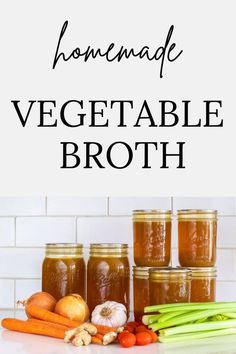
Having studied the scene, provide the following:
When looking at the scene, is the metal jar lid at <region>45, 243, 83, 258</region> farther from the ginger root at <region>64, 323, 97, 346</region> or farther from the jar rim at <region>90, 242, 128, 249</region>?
the ginger root at <region>64, 323, 97, 346</region>

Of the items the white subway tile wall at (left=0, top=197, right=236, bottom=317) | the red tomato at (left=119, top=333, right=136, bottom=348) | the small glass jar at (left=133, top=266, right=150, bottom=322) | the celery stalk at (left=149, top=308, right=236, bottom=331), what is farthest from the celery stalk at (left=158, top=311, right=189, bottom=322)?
the white subway tile wall at (left=0, top=197, right=236, bottom=317)

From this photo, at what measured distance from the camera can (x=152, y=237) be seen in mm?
2516

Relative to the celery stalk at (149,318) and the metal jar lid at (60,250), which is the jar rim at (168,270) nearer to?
the celery stalk at (149,318)

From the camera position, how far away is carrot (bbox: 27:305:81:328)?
232 cm

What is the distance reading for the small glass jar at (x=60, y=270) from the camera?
101 inches

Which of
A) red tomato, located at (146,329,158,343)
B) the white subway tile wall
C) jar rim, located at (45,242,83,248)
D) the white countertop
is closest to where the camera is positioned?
the white countertop

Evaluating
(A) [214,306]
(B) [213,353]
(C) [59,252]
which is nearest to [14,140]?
(C) [59,252]

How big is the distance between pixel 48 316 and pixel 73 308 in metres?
0.08

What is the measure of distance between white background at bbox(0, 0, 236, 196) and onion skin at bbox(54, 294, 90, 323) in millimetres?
484

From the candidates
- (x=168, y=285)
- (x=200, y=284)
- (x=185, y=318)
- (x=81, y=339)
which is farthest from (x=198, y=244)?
(x=81, y=339)

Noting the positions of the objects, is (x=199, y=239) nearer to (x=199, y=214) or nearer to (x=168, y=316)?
(x=199, y=214)

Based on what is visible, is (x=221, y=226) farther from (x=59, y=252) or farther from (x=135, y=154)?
(x=59, y=252)

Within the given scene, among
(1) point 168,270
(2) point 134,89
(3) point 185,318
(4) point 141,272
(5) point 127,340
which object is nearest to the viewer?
(5) point 127,340

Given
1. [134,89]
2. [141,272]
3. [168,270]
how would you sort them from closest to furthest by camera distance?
1. [168,270]
2. [141,272]
3. [134,89]
